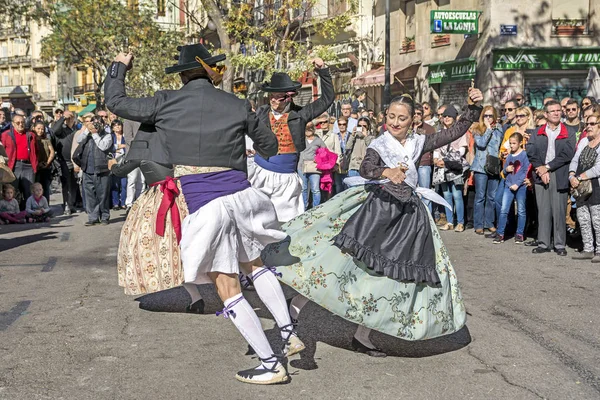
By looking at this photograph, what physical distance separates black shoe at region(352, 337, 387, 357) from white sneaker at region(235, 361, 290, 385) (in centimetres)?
87

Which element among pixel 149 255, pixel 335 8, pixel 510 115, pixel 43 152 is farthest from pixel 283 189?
pixel 335 8

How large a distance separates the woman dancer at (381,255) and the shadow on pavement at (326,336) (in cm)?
28

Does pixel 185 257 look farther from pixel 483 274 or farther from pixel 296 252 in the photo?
pixel 483 274

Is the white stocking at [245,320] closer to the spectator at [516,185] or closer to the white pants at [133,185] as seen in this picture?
the spectator at [516,185]

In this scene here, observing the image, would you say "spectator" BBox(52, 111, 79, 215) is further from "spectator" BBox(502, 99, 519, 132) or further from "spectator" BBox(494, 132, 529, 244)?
"spectator" BBox(494, 132, 529, 244)

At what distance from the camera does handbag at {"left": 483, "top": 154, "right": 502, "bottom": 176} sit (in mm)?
12289

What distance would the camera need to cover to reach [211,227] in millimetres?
4875

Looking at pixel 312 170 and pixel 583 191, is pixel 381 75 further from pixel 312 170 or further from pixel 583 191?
pixel 583 191

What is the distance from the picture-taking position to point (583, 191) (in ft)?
32.9

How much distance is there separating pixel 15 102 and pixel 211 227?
→ 3504 inches

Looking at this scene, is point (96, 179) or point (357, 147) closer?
point (96, 179)

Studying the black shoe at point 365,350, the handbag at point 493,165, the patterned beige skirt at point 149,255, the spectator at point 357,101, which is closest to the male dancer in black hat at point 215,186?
the black shoe at point 365,350

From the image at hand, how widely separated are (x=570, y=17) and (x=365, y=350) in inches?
859

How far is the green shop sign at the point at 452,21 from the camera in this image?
24.3 meters
